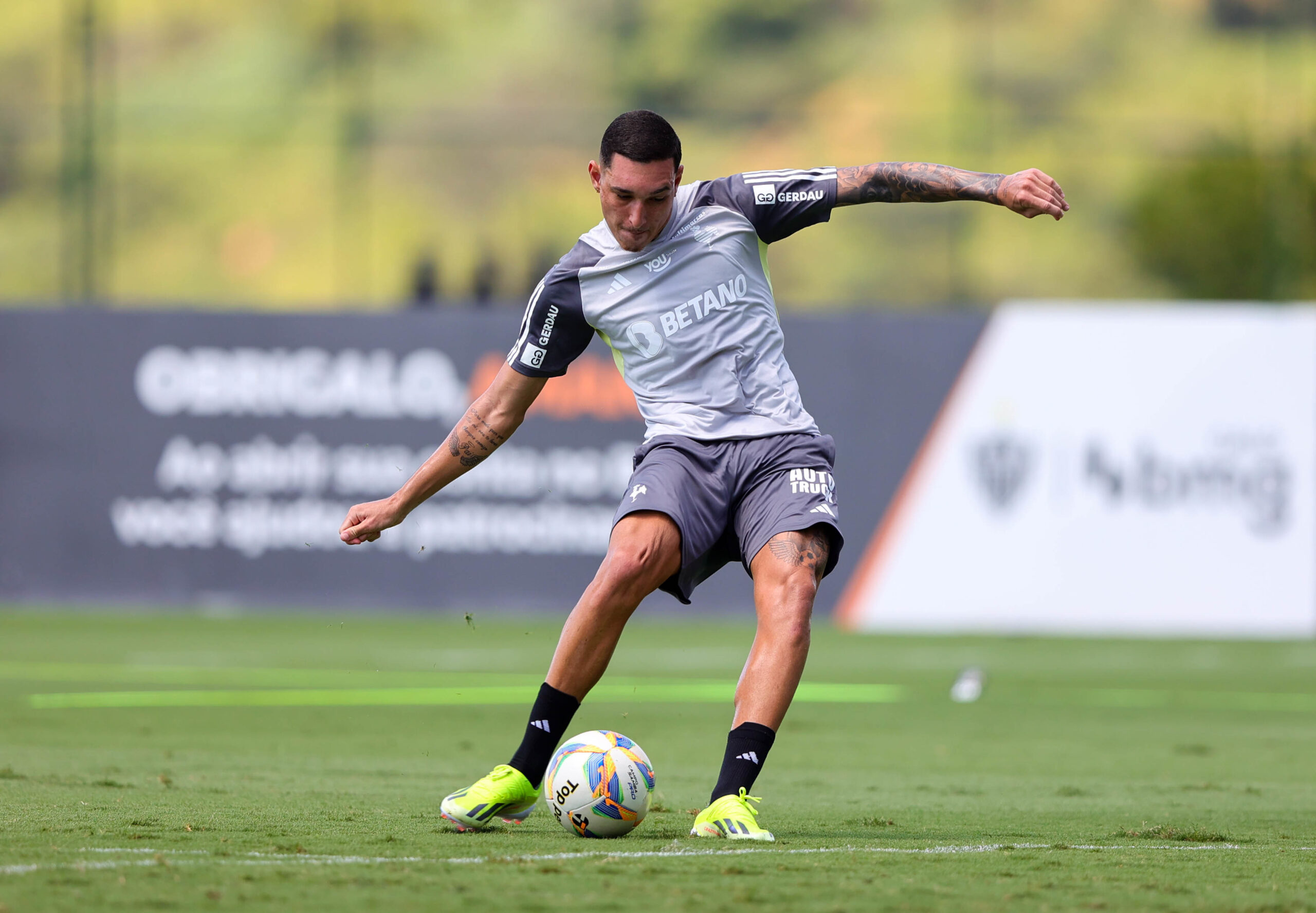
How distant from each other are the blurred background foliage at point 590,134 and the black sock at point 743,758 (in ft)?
59.0

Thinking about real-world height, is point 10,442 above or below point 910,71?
below

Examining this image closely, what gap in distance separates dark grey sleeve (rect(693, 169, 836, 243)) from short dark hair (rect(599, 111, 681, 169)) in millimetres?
279

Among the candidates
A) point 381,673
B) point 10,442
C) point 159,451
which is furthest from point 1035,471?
point 10,442

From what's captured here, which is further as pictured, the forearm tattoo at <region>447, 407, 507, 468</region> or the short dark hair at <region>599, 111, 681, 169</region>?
the forearm tattoo at <region>447, 407, 507, 468</region>

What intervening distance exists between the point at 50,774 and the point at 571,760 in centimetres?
239

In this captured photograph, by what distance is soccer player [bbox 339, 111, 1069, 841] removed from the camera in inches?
213

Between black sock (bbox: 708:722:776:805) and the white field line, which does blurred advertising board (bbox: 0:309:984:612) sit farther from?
the white field line

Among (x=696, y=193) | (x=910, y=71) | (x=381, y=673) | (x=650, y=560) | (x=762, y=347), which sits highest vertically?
(x=910, y=71)

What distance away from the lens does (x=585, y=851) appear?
4988mm

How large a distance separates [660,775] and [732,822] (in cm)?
212

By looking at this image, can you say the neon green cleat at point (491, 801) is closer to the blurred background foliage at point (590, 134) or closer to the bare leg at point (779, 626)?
the bare leg at point (779, 626)

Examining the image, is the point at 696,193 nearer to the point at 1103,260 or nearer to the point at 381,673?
the point at 381,673

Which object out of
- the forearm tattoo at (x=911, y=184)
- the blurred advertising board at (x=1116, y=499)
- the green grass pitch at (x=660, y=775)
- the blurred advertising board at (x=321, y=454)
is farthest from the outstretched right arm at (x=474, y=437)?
the blurred advertising board at (x=1116, y=499)

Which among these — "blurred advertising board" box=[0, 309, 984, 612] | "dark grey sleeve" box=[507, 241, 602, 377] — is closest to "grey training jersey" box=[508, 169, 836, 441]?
"dark grey sleeve" box=[507, 241, 602, 377]
